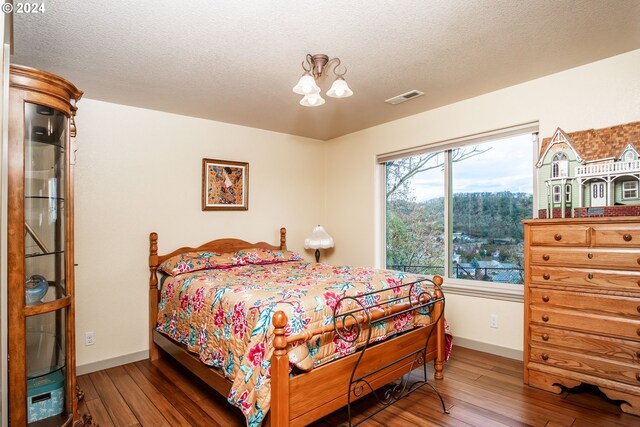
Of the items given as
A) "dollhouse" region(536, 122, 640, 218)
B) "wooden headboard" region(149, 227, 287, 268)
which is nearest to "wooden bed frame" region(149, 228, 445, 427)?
"wooden headboard" region(149, 227, 287, 268)

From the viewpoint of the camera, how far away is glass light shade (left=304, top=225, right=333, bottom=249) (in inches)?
173

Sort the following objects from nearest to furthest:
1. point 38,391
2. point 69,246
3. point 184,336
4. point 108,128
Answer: point 38,391
point 69,246
point 184,336
point 108,128

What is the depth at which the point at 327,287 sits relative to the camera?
7.84ft

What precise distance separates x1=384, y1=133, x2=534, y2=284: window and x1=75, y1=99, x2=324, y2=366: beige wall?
178cm

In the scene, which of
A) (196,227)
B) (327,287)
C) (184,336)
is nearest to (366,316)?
(327,287)

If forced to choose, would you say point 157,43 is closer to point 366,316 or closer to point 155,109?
point 155,109

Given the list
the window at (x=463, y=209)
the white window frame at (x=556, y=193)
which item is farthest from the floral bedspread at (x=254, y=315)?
the white window frame at (x=556, y=193)

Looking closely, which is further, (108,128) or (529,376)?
(108,128)

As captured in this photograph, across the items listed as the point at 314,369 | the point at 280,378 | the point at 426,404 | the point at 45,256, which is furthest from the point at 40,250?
the point at 426,404

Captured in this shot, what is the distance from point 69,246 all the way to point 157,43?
4.54ft

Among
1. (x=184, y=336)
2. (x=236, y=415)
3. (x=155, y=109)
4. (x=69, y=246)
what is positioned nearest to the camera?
(x=69, y=246)

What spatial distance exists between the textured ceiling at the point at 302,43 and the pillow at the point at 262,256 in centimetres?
155

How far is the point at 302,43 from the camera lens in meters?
2.28

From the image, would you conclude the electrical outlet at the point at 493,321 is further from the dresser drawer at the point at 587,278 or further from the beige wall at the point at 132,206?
the beige wall at the point at 132,206
